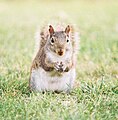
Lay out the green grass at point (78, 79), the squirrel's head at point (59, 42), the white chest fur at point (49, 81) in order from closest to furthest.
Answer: the green grass at point (78, 79)
the squirrel's head at point (59, 42)
the white chest fur at point (49, 81)

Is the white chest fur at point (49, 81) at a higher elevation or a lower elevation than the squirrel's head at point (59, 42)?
lower

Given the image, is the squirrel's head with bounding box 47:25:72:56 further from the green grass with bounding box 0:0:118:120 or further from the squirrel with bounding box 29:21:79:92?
the green grass with bounding box 0:0:118:120

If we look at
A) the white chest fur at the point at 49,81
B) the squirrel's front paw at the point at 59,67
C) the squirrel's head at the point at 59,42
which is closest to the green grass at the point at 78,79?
the white chest fur at the point at 49,81

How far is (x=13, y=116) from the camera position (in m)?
3.40

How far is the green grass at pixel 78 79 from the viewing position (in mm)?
3445

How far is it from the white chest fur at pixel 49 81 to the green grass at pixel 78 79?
0.07 metres

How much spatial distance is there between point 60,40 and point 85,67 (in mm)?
1607

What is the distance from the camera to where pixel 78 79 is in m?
4.86

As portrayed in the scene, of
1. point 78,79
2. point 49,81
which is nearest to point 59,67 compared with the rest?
point 49,81

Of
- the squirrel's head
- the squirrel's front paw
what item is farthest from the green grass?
the squirrel's head

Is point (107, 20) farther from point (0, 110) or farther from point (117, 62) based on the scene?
point (0, 110)

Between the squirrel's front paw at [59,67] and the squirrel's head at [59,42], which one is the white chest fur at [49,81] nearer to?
the squirrel's front paw at [59,67]

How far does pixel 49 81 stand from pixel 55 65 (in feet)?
0.50

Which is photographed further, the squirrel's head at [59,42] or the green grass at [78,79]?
the squirrel's head at [59,42]
